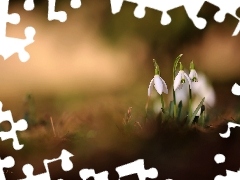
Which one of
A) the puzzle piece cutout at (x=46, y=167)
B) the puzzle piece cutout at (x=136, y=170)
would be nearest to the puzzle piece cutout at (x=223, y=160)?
the puzzle piece cutout at (x=136, y=170)

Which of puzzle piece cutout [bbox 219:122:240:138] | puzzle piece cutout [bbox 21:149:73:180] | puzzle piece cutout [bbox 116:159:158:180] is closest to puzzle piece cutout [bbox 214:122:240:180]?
puzzle piece cutout [bbox 219:122:240:138]

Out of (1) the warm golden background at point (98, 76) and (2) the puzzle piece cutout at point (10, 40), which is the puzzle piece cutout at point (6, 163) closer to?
(1) the warm golden background at point (98, 76)

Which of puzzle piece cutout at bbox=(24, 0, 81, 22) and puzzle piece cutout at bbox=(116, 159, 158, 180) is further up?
puzzle piece cutout at bbox=(24, 0, 81, 22)

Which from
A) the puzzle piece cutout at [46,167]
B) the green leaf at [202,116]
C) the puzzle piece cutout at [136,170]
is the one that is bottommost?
the puzzle piece cutout at [136,170]


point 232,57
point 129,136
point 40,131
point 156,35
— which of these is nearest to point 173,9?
point 156,35

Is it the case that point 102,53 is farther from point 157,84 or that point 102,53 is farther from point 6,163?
point 6,163

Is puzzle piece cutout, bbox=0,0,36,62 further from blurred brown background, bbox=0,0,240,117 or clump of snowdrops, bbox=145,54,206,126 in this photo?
clump of snowdrops, bbox=145,54,206,126
